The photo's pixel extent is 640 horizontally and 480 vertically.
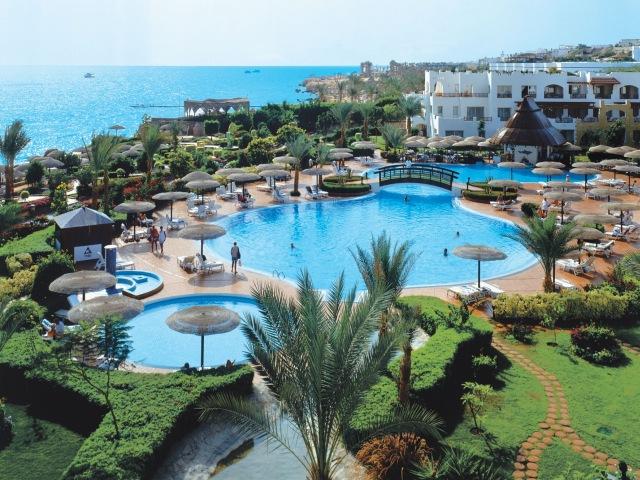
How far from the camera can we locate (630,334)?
18594 millimetres

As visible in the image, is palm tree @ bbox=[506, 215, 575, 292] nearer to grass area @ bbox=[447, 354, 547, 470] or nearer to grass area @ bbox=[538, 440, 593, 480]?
grass area @ bbox=[447, 354, 547, 470]

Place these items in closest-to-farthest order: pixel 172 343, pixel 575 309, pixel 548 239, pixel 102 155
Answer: pixel 172 343
pixel 575 309
pixel 548 239
pixel 102 155

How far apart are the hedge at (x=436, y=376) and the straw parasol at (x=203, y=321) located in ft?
13.0

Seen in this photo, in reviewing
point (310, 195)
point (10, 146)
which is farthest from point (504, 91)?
point (10, 146)

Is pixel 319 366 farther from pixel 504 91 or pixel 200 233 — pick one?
pixel 504 91

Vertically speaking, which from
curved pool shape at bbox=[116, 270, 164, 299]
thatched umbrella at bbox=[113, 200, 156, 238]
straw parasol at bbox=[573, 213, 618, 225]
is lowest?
curved pool shape at bbox=[116, 270, 164, 299]

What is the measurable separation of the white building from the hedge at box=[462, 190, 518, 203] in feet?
65.1

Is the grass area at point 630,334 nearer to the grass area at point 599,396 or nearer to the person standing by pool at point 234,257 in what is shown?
the grass area at point 599,396

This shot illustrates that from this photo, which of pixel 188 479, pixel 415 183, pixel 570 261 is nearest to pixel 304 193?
pixel 415 183

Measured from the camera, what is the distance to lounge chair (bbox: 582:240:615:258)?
85.3 ft

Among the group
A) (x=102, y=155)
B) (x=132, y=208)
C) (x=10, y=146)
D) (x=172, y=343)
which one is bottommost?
(x=172, y=343)

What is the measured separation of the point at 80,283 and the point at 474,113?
158 feet

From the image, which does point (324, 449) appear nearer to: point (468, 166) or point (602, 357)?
point (602, 357)

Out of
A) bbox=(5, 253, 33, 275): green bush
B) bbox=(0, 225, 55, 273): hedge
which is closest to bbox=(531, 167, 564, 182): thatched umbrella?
bbox=(0, 225, 55, 273): hedge
